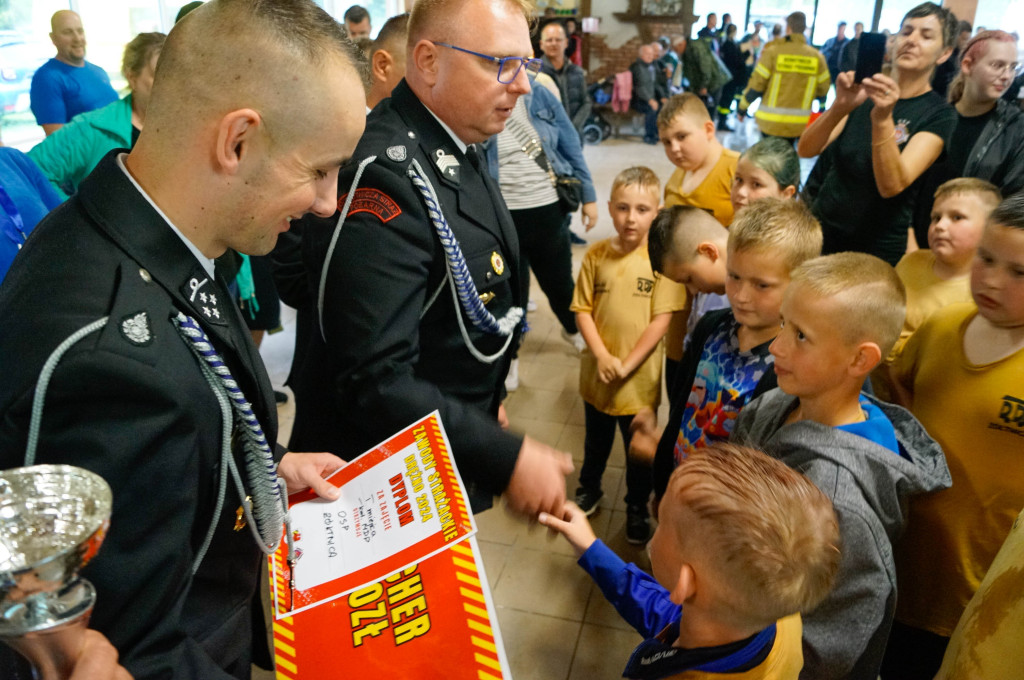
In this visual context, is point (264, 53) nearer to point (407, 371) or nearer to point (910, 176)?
point (407, 371)

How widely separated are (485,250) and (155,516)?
101cm

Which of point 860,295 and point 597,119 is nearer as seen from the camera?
point 860,295

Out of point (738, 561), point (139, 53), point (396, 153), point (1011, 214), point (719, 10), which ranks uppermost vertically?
point (719, 10)

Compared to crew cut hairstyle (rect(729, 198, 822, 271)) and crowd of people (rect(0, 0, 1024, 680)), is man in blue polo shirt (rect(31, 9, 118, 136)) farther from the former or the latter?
crew cut hairstyle (rect(729, 198, 822, 271))

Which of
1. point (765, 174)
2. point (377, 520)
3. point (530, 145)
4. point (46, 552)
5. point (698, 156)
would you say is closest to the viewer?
point (46, 552)

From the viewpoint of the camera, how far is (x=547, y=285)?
4051 millimetres

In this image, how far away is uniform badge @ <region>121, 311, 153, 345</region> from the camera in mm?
826

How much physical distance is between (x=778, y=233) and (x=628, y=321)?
906 millimetres

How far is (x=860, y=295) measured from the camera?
57.9 inches

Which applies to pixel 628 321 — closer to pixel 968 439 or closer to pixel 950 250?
pixel 950 250

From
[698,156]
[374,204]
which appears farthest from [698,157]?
[374,204]

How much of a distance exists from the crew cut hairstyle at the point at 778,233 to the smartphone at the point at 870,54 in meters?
2.95

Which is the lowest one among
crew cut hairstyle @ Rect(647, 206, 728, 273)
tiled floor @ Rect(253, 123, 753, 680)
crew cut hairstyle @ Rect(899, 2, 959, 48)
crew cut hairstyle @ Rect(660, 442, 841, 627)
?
tiled floor @ Rect(253, 123, 753, 680)

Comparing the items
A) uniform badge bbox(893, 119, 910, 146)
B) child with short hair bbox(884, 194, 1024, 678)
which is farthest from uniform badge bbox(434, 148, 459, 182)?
uniform badge bbox(893, 119, 910, 146)
